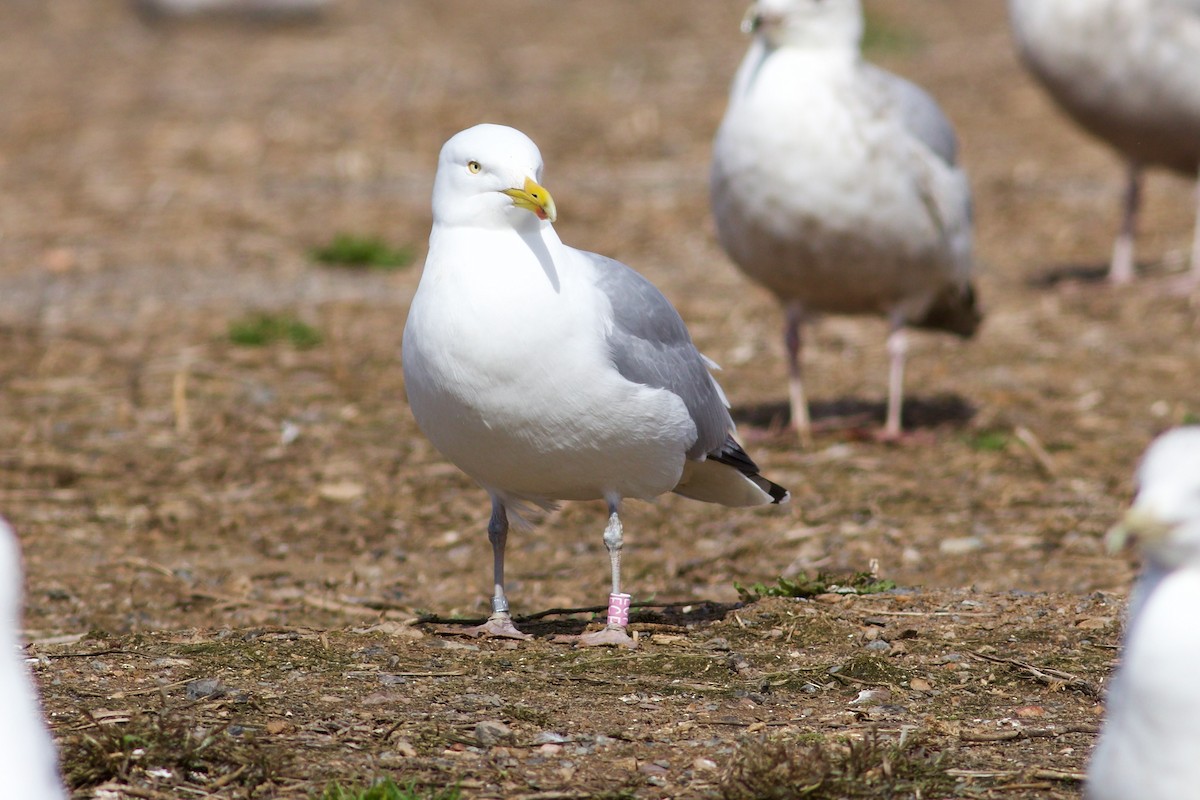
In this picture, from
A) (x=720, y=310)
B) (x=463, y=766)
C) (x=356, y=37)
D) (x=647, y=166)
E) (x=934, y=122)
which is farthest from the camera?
(x=356, y=37)

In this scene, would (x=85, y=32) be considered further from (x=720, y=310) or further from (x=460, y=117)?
(x=720, y=310)

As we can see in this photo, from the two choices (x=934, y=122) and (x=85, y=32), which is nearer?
(x=934, y=122)

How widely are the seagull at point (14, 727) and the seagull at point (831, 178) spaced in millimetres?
5035

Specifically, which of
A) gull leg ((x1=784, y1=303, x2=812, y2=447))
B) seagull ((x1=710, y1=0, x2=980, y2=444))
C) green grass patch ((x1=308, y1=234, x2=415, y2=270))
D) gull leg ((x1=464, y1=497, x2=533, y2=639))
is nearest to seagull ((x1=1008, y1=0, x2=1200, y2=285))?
seagull ((x1=710, y1=0, x2=980, y2=444))

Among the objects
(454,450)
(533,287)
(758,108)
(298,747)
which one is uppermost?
(758,108)

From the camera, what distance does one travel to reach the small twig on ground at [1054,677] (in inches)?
167

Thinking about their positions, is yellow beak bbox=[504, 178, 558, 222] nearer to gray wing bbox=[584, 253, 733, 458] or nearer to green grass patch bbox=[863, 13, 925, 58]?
gray wing bbox=[584, 253, 733, 458]

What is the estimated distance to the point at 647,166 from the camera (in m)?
12.9

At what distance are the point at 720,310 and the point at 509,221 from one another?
5.48m

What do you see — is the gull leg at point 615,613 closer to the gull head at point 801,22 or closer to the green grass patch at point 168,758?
the green grass patch at point 168,758

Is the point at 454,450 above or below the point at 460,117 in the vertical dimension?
below

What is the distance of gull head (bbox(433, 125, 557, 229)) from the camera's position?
4.37 m

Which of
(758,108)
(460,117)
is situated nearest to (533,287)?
(758,108)

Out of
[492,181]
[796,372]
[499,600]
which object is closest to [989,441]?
[796,372]
